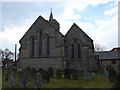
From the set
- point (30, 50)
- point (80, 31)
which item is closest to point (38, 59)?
point (30, 50)

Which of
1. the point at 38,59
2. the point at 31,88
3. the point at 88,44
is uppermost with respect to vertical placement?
the point at 88,44

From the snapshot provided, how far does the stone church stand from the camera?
33.4 m

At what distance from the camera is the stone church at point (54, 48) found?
110 feet

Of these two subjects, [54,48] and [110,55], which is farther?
[110,55]

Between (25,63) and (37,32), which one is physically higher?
(37,32)

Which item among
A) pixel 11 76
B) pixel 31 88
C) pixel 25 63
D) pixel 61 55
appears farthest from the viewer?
pixel 25 63

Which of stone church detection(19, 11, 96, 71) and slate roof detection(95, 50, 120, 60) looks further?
slate roof detection(95, 50, 120, 60)

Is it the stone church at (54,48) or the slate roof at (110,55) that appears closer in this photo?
the stone church at (54,48)

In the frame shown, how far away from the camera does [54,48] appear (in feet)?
111

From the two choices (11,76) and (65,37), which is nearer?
(11,76)

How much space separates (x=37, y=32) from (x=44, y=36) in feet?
5.63

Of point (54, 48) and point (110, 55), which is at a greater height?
point (54, 48)

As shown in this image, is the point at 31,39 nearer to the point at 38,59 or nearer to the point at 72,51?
the point at 38,59

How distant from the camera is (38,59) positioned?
1345 inches
